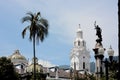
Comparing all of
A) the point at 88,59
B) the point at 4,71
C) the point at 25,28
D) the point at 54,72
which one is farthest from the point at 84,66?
the point at 25,28

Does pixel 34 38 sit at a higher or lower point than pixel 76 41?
lower

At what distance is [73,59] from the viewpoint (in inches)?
6038

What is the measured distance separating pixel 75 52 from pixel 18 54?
104 feet

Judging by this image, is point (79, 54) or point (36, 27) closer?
point (36, 27)

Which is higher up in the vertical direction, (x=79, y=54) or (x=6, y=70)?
(x=79, y=54)

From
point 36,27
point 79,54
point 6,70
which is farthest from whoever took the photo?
point 79,54

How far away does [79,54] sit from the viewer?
151625 millimetres

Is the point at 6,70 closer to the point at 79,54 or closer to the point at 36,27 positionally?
the point at 36,27

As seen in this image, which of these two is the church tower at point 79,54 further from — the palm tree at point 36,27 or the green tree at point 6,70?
the palm tree at point 36,27

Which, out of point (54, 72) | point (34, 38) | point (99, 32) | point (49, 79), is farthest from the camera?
point (54, 72)

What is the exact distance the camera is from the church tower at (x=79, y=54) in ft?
487

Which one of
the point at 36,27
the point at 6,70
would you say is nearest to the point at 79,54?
the point at 6,70

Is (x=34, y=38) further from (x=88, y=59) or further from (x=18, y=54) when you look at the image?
(x=88, y=59)

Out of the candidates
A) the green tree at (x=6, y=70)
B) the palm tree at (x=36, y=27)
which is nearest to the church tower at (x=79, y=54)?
the green tree at (x=6, y=70)
